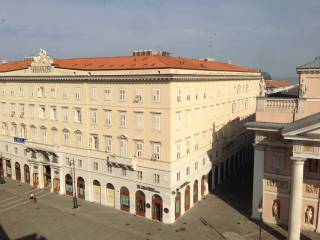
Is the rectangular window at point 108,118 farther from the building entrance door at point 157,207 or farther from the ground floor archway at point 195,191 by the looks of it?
the ground floor archway at point 195,191

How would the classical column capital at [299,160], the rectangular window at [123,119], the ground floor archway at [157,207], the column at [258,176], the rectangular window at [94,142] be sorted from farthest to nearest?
the rectangular window at [94,142]
the rectangular window at [123,119]
the ground floor archway at [157,207]
the column at [258,176]
the classical column capital at [299,160]

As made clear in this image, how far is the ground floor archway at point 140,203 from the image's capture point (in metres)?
43.9

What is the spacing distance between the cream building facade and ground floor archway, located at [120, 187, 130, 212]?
130mm

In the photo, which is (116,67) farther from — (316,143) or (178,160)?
(316,143)

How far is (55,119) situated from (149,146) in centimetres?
1734

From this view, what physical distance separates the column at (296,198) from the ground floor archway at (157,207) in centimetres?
1486

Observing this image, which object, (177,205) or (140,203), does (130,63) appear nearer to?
(140,203)

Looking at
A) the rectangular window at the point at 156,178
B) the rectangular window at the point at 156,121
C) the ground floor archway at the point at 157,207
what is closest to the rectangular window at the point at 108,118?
the rectangular window at the point at 156,121

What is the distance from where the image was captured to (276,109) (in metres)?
39.1

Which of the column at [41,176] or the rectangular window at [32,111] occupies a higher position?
the rectangular window at [32,111]

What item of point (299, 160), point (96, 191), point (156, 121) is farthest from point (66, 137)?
point (299, 160)

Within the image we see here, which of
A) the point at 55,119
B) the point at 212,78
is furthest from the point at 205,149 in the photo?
the point at 55,119

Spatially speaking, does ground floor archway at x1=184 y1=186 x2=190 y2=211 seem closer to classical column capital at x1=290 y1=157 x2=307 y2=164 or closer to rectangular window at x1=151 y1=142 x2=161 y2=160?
rectangular window at x1=151 y1=142 x2=161 y2=160

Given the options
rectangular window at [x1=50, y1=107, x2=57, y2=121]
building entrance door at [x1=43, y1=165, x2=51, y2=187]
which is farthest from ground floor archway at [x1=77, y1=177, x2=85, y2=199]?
rectangular window at [x1=50, y1=107, x2=57, y2=121]
